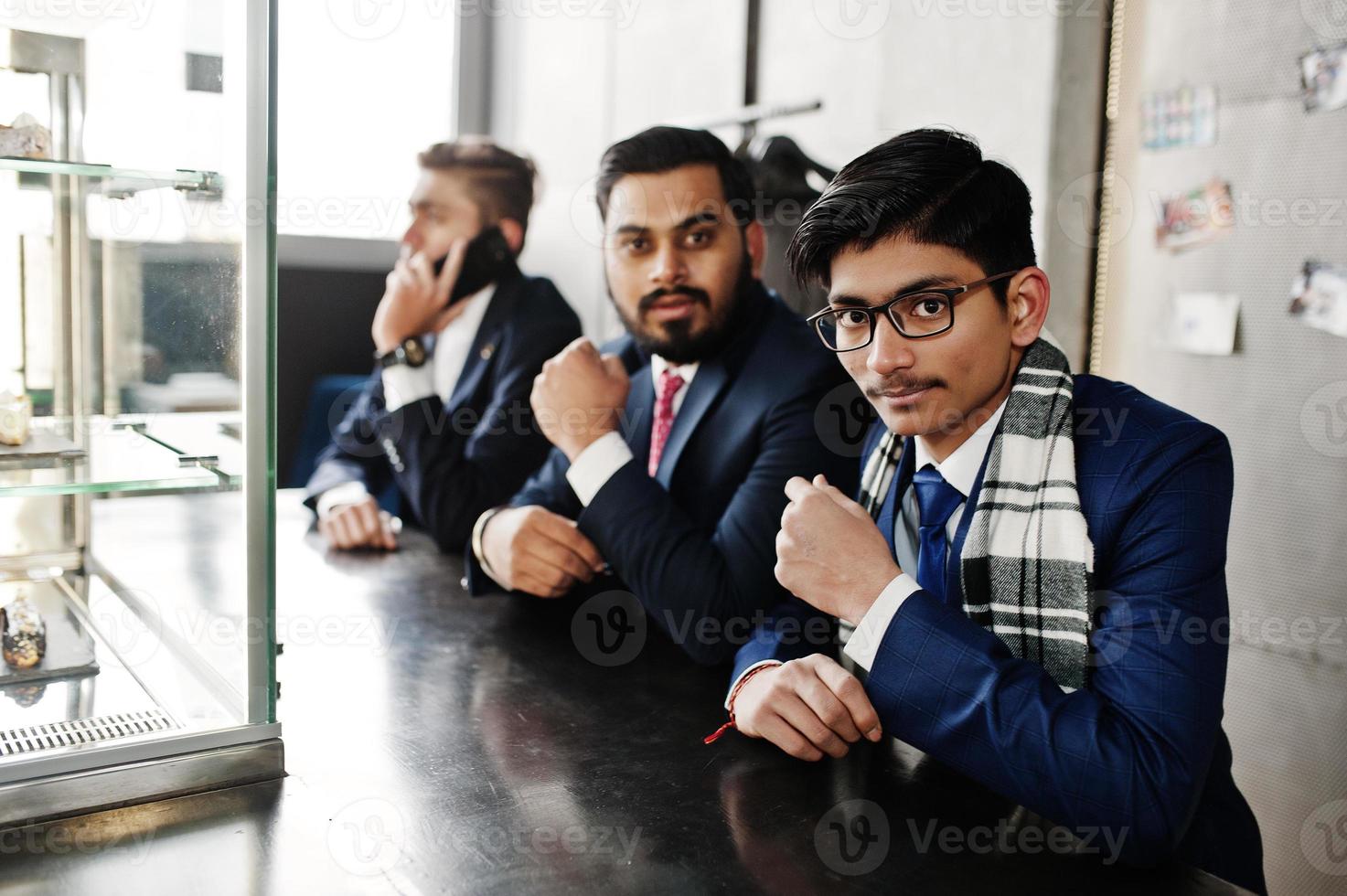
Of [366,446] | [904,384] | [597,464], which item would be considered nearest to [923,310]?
[904,384]

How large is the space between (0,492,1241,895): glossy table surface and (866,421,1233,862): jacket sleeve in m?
0.04

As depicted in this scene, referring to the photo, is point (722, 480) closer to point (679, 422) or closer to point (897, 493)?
point (679, 422)

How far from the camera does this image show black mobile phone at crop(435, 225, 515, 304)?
2963 mm

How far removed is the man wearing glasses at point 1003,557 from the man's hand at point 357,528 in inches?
40.6

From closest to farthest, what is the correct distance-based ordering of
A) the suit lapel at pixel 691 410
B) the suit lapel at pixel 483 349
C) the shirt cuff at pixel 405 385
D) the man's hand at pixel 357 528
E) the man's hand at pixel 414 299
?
1. the suit lapel at pixel 691 410
2. the man's hand at pixel 357 528
3. the shirt cuff at pixel 405 385
4. the man's hand at pixel 414 299
5. the suit lapel at pixel 483 349

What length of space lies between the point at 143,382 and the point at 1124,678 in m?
1.16

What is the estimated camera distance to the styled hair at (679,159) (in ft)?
6.46

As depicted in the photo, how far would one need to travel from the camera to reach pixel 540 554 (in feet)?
5.81

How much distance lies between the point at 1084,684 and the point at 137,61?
4.15 feet

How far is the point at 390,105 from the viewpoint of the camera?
13.6 feet

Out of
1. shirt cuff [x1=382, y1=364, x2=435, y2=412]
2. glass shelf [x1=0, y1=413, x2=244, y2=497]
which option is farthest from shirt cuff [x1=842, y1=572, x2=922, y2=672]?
shirt cuff [x1=382, y1=364, x2=435, y2=412]

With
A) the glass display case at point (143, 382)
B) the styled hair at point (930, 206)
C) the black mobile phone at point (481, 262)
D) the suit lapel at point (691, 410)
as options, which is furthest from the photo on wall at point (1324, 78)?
the black mobile phone at point (481, 262)

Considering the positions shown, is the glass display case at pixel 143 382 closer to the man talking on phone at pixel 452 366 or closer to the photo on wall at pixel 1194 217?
the man talking on phone at pixel 452 366

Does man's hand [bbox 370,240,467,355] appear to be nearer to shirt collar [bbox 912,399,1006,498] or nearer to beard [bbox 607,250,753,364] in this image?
beard [bbox 607,250,753,364]
